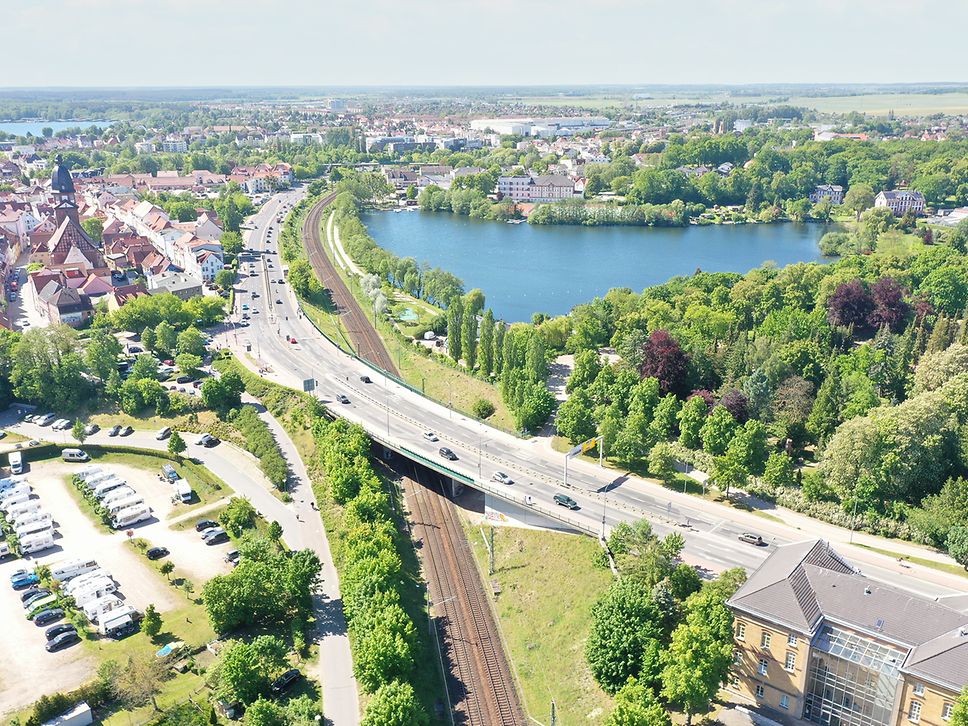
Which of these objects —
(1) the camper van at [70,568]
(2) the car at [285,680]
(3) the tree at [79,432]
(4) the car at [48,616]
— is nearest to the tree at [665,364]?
(2) the car at [285,680]

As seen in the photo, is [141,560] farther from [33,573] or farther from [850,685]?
[850,685]

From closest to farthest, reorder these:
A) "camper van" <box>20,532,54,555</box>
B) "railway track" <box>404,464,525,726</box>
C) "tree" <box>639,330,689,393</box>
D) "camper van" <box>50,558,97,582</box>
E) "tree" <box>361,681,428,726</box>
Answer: "tree" <box>361,681,428,726</box> < "railway track" <box>404,464,525,726</box> < "camper van" <box>50,558,97,582</box> < "camper van" <box>20,532,54,555</box> < "tree" <box>639,330,689,393</box>

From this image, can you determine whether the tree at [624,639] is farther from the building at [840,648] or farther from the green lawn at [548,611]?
the building at [840,648]

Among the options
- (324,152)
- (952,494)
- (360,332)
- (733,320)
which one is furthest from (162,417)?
(324,152)

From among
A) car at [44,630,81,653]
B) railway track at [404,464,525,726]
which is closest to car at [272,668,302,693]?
railway track at [404,464,525,726]

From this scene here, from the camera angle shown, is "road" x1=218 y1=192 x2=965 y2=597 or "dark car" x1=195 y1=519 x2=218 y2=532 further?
"dark car" x1=195 y1=519 x2=218 y2=532

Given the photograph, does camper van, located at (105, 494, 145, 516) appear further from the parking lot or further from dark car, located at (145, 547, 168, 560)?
dark car, located at (145, 547, 168, 560)
